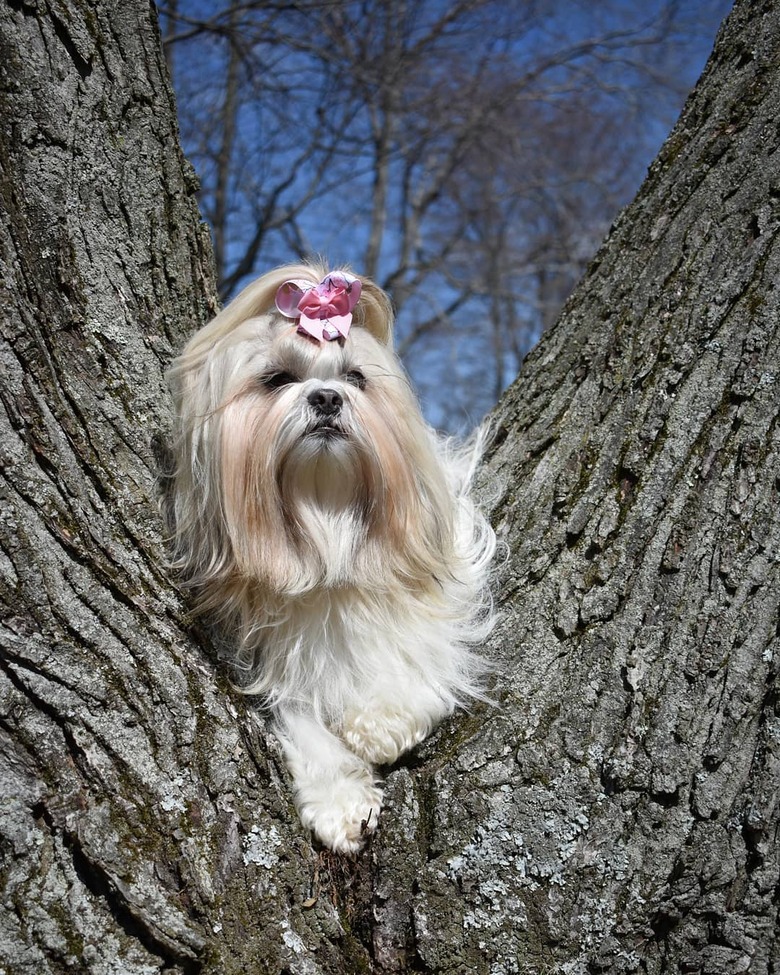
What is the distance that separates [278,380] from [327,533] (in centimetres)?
41

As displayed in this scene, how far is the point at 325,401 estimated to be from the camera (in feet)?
6.82

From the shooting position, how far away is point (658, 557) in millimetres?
1725

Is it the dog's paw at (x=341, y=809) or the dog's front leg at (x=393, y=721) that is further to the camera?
the dog's front leg at (x=393, y=721)

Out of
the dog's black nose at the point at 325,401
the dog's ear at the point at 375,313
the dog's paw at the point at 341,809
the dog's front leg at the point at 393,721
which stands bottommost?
the dog's paw at the point at 341,809

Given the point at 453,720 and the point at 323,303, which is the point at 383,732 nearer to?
the point at 453,720

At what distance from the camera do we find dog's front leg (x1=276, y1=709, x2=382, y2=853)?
1926 mm

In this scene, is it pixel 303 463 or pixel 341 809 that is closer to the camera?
pixel 341 809

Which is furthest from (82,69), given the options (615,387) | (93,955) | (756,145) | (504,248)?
(504,248)

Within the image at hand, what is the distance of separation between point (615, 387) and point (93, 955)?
60.7 inches

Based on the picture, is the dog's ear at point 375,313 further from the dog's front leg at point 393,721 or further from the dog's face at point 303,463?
the dog's front leg at point 393,721

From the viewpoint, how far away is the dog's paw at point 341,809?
6.11 ft

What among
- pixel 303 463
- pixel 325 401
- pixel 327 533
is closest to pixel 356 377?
pixel 325 401

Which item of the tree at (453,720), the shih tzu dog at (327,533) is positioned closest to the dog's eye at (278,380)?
the shih tzu dog at (327,533)

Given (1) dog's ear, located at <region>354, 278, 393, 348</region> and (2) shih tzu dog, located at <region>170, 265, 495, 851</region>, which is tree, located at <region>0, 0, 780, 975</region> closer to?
(2) shih tzu dog, located at <region>170, 265, 495, 851</region>
